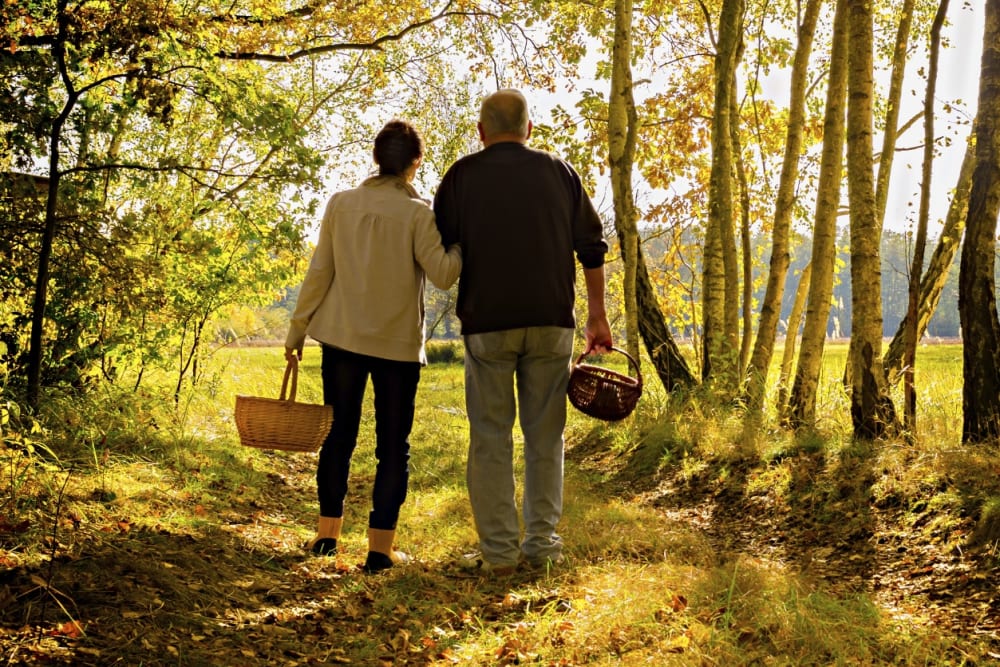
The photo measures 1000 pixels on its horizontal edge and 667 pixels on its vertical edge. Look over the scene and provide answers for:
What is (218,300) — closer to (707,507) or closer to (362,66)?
(707,507)

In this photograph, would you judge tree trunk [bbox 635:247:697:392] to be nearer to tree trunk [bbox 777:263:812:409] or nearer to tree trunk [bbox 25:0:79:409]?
tree trunk [bbox 777:263:812:409]

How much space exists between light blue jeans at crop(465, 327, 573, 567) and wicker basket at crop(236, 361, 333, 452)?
777 mm

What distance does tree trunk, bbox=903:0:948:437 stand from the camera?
20.8ft

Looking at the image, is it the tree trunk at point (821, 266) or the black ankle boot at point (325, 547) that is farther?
the tree trunk at point (821, 266)

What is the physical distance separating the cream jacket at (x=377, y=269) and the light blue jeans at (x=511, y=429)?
14.8 inches

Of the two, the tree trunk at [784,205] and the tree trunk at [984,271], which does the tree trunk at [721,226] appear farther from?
the tree trunk at [984,271]

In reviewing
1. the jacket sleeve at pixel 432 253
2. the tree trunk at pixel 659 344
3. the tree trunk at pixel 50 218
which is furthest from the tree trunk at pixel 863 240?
the tree trunk at pixel 50 218

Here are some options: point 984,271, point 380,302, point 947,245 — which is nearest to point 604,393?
point 380,302

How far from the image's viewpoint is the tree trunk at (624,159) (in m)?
9.23

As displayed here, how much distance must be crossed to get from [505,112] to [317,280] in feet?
4.30

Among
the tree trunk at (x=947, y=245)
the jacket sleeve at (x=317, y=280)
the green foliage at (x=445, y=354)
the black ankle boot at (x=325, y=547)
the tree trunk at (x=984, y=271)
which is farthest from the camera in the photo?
the green foliage at (x=445, y=354)

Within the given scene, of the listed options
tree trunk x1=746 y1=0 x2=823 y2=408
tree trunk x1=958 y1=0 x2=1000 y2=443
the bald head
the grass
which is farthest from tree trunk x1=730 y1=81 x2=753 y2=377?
the bald head

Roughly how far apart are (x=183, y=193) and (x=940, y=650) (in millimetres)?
7458

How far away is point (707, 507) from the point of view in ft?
20.6
